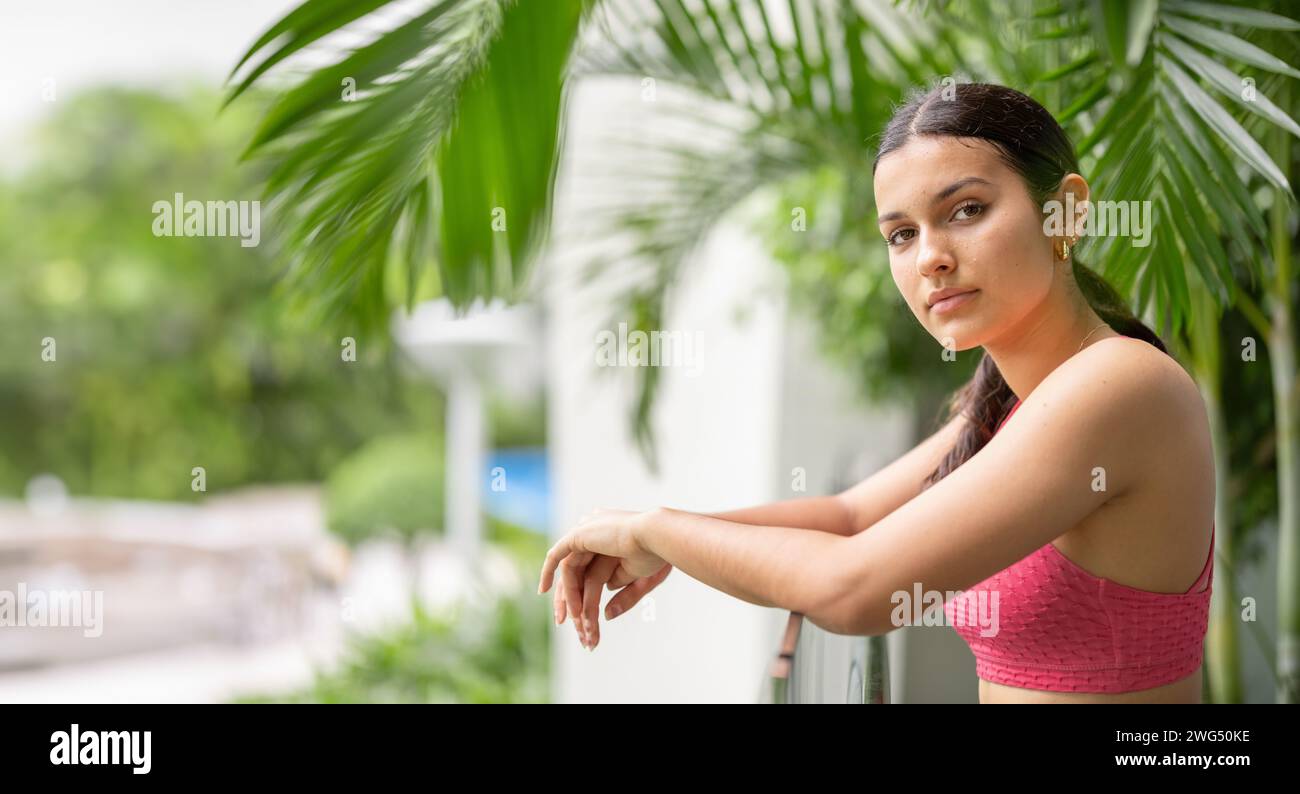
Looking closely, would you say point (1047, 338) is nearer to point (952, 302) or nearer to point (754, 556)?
point (952, 302)

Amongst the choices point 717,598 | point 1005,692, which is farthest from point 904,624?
point 717,598

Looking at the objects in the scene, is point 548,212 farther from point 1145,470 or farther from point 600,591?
point 1145,470

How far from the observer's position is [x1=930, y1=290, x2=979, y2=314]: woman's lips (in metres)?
0.98

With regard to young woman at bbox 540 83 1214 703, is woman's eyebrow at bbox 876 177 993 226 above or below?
above

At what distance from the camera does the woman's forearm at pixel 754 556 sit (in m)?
0.93

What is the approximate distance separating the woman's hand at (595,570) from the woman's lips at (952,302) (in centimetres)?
35

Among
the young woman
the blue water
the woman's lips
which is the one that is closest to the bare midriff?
the young woman

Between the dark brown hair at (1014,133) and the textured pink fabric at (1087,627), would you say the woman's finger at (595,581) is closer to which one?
the textured pink fabric at (1087,627)

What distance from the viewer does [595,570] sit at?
1172 mm

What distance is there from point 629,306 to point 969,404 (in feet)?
5.06

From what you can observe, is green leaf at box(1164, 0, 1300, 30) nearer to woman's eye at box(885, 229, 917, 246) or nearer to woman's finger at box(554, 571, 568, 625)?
woman's eye at box(885, 229, 917, 246)

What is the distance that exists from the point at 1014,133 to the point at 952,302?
161 mm

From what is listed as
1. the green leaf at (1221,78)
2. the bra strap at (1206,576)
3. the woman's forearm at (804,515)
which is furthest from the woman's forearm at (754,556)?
the green leaf at (1221,78)

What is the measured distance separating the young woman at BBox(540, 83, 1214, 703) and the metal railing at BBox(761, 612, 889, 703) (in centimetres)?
9
